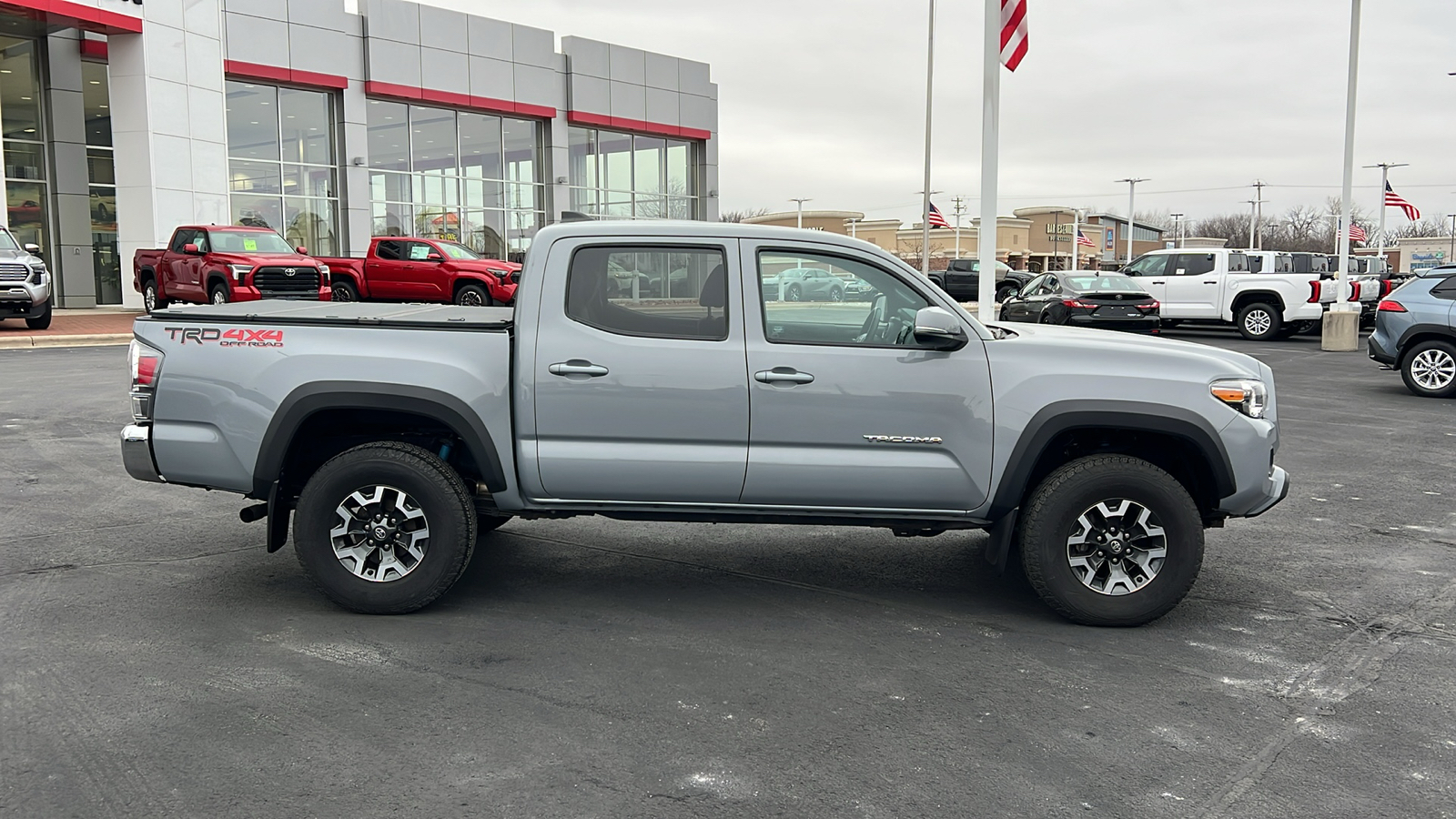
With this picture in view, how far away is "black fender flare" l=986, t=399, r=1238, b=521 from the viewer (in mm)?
5176

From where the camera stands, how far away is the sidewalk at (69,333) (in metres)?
19.3

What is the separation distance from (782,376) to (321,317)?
2.24 meters

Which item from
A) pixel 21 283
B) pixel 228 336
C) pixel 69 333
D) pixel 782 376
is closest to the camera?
pixel 782 376

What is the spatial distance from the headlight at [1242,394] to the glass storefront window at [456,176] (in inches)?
1275

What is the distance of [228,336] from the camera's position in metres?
5.30

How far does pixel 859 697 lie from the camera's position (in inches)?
172

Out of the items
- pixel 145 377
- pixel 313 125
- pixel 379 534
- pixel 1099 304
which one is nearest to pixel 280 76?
pixel 313 125

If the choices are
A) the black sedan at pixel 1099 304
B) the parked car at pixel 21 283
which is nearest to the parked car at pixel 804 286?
the black sedan at pixel 1099 304

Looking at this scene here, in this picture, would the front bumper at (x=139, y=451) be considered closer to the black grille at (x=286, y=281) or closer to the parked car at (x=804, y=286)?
the parked car at (x=804, y=286)

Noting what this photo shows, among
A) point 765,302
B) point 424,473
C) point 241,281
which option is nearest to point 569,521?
point 424,473

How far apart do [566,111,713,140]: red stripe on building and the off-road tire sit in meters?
35.0

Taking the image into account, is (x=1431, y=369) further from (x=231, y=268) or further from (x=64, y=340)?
(x=64, y=340)

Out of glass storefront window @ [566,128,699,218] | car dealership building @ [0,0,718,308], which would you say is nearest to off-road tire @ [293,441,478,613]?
car dealership building @ [0,0,718,308]

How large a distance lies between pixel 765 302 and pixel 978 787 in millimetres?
2529
